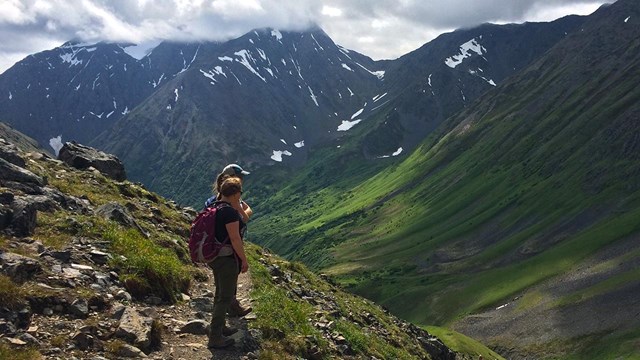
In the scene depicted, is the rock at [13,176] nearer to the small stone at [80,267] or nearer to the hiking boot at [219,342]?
the small stone at [80,267]

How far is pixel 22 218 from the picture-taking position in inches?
643

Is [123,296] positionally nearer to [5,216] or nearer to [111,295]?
[111,295]

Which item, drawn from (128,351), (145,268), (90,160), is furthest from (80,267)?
(90,160)

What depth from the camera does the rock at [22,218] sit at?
16.1 meters

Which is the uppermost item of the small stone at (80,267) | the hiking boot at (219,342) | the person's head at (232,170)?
the person's head at (232,170)

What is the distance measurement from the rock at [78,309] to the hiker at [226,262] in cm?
324

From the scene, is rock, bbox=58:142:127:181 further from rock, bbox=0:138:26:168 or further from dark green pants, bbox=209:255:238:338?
dark green pants, bbox=209:255:238:338

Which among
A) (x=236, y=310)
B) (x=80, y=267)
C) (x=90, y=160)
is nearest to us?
(x=80, y=267)

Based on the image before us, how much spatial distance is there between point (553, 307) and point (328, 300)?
117 meters

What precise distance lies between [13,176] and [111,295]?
31.3ft

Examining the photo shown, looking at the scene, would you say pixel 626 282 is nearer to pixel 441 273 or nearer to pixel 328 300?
pixel 441 273

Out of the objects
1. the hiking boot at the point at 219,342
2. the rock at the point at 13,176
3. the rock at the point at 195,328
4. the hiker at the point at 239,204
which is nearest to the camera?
the hiking boot at the point at 219,342

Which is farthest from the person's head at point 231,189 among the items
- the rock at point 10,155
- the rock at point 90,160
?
the rock at point 90,160

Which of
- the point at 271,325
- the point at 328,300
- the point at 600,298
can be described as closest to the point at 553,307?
the point at 600,298
